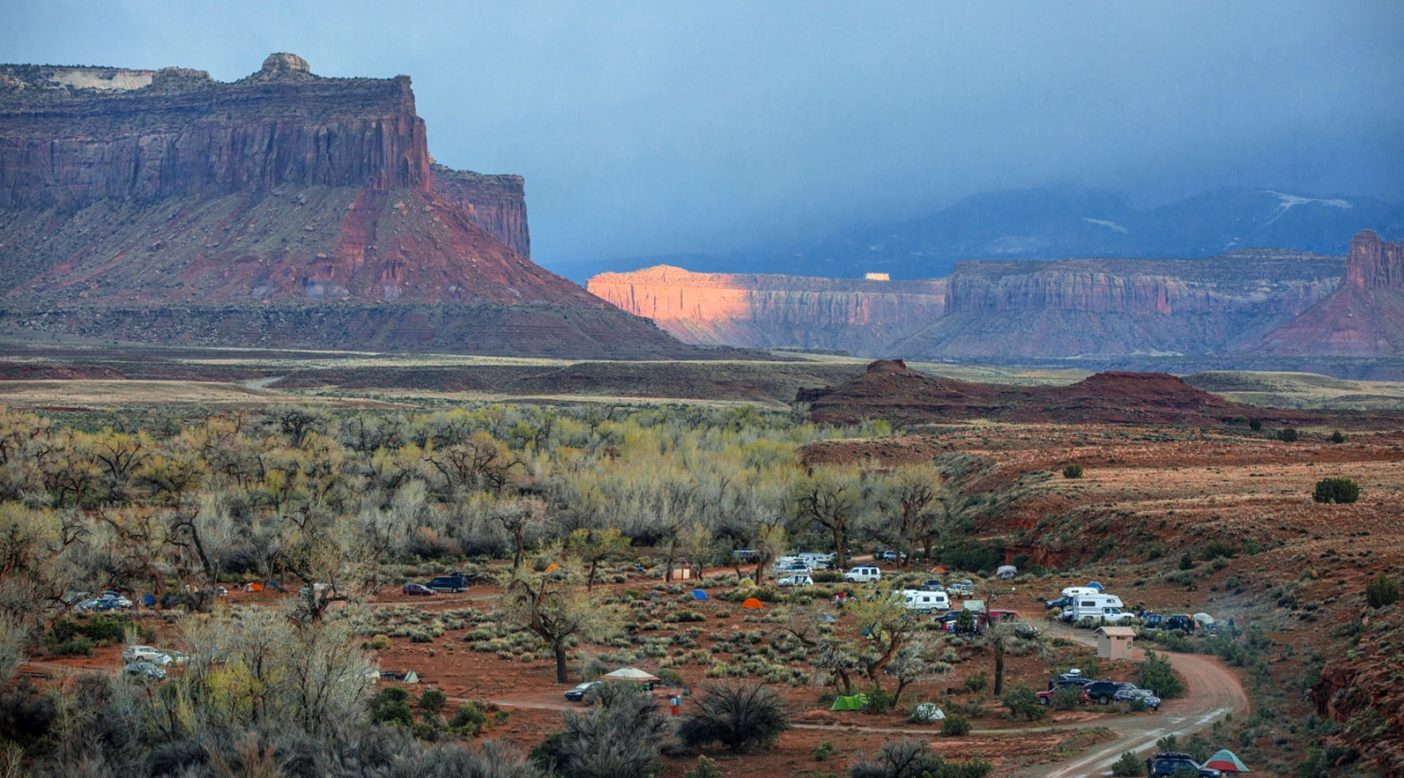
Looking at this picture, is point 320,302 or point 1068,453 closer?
point 1068,453

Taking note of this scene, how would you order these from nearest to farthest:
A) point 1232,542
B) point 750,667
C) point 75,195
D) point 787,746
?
1. point 787,746
2. point 750,667
3. point 1232,542
4. point 75,195

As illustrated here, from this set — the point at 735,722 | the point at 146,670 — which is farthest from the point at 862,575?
the point at 146,670

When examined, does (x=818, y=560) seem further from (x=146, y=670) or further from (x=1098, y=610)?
(x=146, y=670)

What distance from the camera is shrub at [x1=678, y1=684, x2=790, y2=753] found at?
26516 mm

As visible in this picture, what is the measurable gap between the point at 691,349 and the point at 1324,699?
153106 mm

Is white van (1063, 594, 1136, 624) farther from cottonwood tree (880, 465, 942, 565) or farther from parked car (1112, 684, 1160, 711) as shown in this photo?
cottonwood tree (880, 465, 942, 565)

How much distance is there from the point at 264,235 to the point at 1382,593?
164 m

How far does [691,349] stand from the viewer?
177625 mm

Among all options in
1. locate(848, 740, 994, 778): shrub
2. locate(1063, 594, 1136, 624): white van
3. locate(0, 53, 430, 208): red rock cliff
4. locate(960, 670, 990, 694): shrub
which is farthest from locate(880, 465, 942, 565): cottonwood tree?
locate(0, 53, 430, 208): red rock cliff

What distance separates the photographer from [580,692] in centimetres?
3031

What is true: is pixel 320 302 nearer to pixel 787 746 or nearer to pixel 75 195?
pixel 75 195

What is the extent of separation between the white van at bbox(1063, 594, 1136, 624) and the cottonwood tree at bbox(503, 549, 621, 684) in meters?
10.3

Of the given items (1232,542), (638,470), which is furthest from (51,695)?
(638,470)

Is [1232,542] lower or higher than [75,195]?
lower
